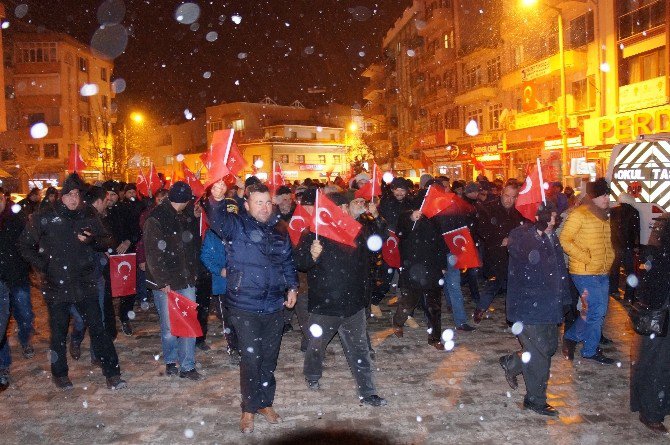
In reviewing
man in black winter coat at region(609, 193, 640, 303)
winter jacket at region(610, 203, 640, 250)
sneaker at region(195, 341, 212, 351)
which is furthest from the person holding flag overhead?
winter jacket at region(610, 203, 640, 250)

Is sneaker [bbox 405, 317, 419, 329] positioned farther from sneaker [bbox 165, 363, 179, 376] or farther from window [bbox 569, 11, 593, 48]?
window [bbox 569, 11, 593, 48]

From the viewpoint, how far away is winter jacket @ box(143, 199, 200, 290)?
248 inches

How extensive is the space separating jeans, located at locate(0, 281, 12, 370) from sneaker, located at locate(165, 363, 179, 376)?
1839 millimetres

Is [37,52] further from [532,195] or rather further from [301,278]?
[532,195]

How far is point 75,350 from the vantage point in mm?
7438

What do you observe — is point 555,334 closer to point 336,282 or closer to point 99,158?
point 336,282

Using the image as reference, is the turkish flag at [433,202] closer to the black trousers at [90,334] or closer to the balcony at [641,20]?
the black trousers at [90,334]

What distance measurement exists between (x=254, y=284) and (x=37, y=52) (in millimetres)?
49860

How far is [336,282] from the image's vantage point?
580 cm

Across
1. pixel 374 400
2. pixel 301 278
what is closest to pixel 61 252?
pixel 301 278

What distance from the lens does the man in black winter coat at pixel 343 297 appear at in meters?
5.77

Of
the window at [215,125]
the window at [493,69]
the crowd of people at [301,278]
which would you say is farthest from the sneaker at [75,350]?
the window at [215,125]

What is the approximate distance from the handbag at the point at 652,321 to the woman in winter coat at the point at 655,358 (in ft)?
0.13

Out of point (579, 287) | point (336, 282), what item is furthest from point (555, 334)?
point (336, 282)
